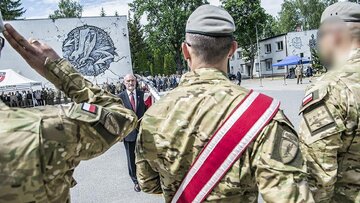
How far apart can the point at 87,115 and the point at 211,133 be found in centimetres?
54

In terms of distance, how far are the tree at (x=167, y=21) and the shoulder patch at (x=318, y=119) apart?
55.4m

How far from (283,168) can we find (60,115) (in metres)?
0.86

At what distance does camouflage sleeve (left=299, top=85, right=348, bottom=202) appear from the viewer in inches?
73.2

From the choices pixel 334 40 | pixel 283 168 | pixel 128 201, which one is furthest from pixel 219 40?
pixel 128 201

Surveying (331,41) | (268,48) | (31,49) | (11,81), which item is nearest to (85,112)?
(31,49)

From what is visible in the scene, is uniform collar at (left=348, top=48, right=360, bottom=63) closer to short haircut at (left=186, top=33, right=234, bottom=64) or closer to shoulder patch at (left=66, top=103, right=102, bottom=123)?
short haircut at (left=186, top=33, right=234, bottom=64)

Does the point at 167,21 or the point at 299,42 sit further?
the point at 167,21

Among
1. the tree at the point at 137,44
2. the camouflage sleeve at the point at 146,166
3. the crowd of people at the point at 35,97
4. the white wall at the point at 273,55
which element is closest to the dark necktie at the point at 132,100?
the camouflage sleeve at the point at 146,166

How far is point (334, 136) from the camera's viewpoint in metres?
1.86

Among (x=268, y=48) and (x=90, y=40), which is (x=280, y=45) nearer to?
(x=268, y=48)

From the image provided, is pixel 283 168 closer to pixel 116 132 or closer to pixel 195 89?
pixel 195 89

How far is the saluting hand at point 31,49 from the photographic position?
144cm

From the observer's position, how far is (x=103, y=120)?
1.41 m

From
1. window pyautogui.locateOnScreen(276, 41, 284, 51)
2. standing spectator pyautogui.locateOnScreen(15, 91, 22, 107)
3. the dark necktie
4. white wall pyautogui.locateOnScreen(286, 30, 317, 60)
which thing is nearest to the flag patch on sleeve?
the dark necktie
